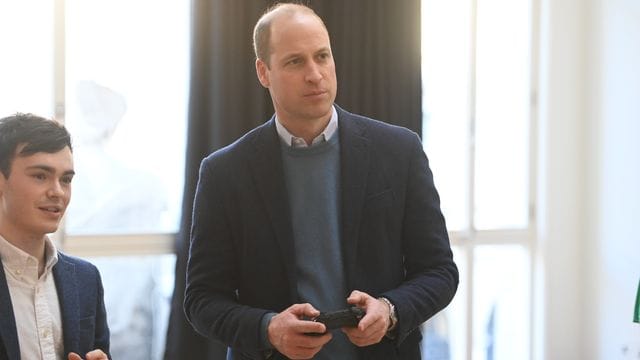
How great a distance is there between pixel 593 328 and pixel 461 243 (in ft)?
3.36

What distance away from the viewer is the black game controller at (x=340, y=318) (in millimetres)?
1441

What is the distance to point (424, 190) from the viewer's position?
1682 millimetres

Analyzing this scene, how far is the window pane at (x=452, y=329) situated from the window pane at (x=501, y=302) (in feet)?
0.31

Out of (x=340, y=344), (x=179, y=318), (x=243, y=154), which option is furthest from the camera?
(x=179, y=318)

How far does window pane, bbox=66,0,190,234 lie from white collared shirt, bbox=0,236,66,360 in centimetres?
184

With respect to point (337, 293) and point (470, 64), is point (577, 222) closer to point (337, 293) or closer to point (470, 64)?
point (470, 64)

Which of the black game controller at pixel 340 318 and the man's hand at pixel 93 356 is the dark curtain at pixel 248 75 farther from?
the black game controller at pixel 340 318

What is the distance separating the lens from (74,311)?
1.73 m

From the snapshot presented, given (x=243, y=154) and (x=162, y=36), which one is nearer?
(x=243, y=154)

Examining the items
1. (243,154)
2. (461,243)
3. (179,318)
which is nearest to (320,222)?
(243,154)

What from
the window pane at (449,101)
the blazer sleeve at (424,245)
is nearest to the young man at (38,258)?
the blazer sleeve at (424,245)

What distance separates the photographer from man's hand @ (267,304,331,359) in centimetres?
142

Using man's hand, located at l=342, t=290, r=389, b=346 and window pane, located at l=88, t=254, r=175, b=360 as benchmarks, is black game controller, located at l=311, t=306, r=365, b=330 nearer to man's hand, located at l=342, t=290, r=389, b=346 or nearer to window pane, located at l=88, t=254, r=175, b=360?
man's hand, located at l=342, t=290, r=389, b=346

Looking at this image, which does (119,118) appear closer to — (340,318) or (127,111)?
(127,111)
